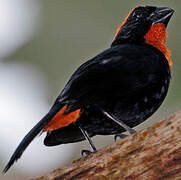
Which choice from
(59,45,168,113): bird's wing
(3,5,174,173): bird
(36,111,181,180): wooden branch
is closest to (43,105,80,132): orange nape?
(3,5,174,173): bird

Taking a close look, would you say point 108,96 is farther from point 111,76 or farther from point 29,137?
point 29,137

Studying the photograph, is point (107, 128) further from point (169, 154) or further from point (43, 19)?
point (43, 19)

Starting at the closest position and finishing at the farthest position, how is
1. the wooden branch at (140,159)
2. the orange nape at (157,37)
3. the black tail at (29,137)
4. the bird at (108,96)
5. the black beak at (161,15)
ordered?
the wooden branch at (140,159) < the black tail at (29,137) < the bird at (108,96) < the orange nape at (157,37) < the black beak at (161,15)

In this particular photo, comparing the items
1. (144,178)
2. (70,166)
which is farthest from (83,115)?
(144,178)

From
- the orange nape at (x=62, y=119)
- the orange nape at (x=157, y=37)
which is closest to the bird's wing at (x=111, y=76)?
the orange nape at (x=62, y=119)

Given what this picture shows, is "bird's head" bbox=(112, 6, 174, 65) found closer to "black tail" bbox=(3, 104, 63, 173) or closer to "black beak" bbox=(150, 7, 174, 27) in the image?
"black beak" bbox=(150, 7, 174, 27)

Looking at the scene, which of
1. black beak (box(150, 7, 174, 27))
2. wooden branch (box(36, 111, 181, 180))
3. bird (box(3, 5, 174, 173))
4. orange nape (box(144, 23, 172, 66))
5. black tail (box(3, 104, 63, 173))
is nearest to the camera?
wooden branch (box(36, 111, 181, 180))

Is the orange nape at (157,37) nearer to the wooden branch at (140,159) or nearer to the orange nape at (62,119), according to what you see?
the orange nape at (62,119)
